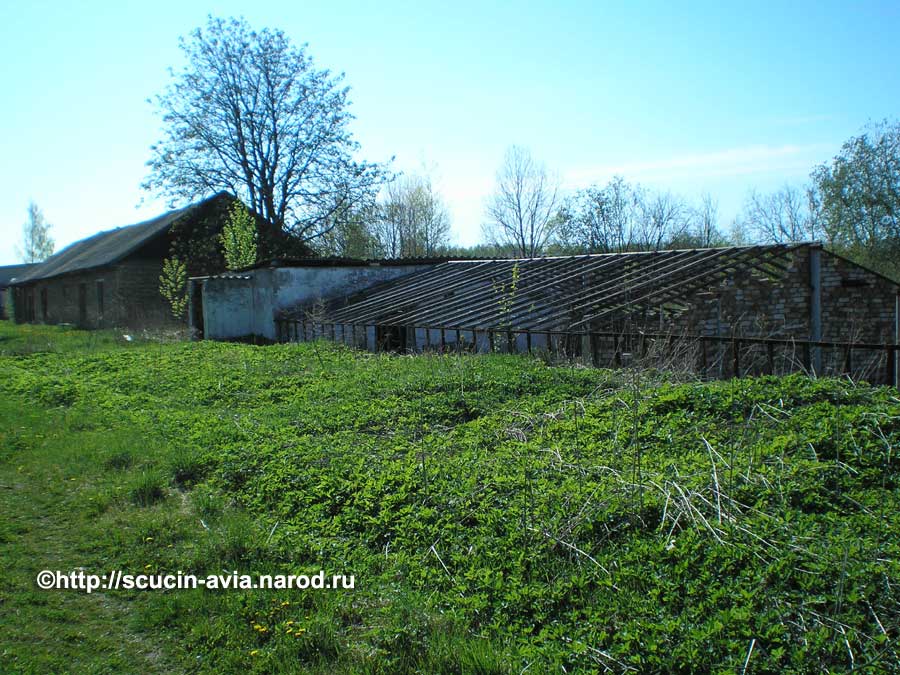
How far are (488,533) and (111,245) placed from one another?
1542 inches

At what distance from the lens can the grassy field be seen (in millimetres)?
3623

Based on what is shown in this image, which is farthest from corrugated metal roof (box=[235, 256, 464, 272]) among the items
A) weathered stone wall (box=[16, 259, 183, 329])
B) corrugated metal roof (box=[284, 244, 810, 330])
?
weathered stone wall (box=[16, 259, 183, 329])

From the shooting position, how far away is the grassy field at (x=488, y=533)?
3623 millimetres

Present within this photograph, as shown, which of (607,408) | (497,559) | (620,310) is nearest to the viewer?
(497,559)

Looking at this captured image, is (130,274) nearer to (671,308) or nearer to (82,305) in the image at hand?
(82,305)

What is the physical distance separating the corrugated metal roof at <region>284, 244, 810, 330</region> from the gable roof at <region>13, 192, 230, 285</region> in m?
15.1

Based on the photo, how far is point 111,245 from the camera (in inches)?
1511

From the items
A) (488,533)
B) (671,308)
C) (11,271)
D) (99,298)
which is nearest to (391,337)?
(671,308)

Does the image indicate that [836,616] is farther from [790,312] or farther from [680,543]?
[790,312]

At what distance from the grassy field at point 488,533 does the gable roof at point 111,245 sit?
2714 cm

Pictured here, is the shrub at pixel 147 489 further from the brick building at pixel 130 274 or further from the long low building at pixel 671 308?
the brick building at pixel 130 274

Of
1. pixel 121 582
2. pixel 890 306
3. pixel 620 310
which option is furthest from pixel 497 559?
pixel 890 306

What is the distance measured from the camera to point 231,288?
22.7m

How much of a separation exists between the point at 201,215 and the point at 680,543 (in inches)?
1336
